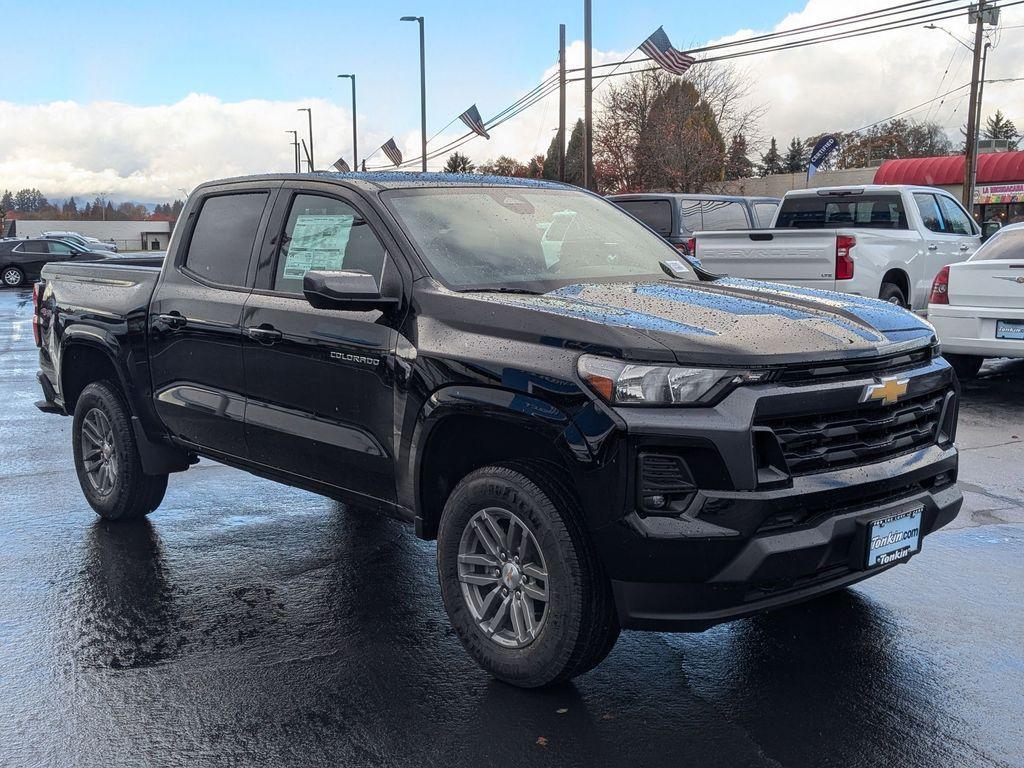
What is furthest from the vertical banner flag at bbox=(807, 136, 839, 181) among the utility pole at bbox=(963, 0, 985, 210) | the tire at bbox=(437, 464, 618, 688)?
the tire at bbox=(437, 464, 618, 688)

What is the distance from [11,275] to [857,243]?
31084 millimetres

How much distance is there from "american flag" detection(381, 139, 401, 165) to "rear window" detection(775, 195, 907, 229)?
96.1 ft

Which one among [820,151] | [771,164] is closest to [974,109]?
[820,151]

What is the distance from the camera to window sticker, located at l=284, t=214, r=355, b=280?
4621mm

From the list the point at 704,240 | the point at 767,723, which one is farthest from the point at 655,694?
the point at 704,240

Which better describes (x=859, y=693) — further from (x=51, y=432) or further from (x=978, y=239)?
(x=978, y=239)

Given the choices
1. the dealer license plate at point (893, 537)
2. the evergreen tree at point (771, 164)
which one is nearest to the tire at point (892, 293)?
the dealer license plate at point (893, 537)

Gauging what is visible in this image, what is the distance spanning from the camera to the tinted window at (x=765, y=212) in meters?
18.5

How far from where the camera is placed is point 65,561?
540 centimetres

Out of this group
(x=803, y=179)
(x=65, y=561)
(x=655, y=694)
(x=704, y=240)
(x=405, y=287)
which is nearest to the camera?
(x=655, y=694)

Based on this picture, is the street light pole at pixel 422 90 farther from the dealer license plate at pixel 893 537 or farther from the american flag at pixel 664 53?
the dealer license plate at pixel 893 537

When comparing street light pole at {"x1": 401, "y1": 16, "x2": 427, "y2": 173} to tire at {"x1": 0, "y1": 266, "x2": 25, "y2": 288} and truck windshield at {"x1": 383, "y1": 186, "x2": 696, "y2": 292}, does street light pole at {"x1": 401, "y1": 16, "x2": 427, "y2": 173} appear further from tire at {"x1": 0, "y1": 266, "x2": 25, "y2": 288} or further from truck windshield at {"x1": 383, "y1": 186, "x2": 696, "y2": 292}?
truck windshield at {"x1": 383, "y1": 186, "x2": 696, "y2": 292}

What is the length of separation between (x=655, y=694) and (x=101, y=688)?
2.01m

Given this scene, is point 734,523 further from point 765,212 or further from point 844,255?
point 765,212
